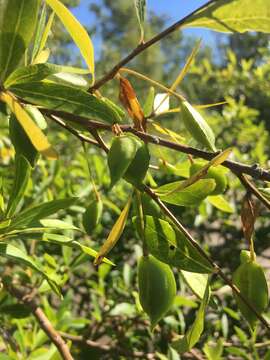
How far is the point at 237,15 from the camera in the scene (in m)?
0.47

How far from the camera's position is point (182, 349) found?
52 centimetres

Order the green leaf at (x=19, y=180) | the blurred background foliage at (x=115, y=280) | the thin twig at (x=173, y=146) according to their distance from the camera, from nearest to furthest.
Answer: the thin twig at (x=173, y=146)
the green leaf at (x=19, y=180)
the blurred background foliage at (x=115, y=280)

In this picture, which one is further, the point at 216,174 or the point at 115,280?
the point at 115,280

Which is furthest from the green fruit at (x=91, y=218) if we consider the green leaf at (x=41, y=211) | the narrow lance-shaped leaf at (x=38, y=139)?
the narrow lance-shaped leaf at (x=38, y=139)

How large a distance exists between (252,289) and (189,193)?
0.10 m

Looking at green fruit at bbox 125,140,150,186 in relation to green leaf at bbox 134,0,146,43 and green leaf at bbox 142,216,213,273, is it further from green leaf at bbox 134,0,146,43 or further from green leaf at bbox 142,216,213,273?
green leaf at bbox 134,0,146,43

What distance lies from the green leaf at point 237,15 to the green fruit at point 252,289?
214 millimetres

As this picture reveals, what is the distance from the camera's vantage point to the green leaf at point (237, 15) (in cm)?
46

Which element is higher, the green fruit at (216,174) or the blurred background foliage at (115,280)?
the green fruit at (216,174)

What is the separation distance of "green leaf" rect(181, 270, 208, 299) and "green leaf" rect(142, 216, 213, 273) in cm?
3

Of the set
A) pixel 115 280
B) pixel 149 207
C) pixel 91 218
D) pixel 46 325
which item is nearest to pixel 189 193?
pixel 149 207

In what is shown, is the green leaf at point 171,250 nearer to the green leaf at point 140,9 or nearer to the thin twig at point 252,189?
the thin twig at point 252,189

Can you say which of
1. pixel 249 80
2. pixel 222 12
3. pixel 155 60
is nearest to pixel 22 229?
pixel 222 12

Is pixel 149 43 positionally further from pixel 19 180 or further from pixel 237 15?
pixel 19 180
